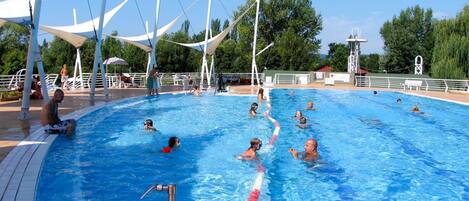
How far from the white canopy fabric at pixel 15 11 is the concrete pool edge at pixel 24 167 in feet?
11.9

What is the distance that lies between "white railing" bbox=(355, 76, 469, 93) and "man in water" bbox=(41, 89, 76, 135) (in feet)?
81.5

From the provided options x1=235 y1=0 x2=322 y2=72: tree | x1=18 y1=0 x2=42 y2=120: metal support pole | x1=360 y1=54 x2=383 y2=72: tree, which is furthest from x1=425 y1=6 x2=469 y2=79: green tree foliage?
x1=360 y1=54 x2=383 y2=72: tree

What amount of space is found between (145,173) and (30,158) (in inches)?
68.3

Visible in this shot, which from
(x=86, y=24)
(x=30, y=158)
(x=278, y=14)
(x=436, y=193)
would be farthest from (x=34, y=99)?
(x=278, y=14)

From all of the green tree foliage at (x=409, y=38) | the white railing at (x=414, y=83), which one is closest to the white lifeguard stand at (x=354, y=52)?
the white railing at (x=414, y=83)

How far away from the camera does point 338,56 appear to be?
8938 cm

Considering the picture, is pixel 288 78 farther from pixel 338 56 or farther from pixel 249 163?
pixel 338 56

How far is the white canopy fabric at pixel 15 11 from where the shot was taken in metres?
11.6

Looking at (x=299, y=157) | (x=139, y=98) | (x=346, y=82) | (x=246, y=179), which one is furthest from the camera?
(x=346, y=82)

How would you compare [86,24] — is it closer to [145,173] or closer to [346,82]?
[145,173]

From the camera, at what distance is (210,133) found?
12.2 metres

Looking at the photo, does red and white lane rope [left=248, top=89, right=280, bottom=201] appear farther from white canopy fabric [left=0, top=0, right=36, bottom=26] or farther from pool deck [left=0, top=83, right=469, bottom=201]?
white canopy fabric [left=0, top=0, right=36, bottom=26]

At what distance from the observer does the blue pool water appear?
6918 millimetres

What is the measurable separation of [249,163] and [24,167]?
3.89 m
